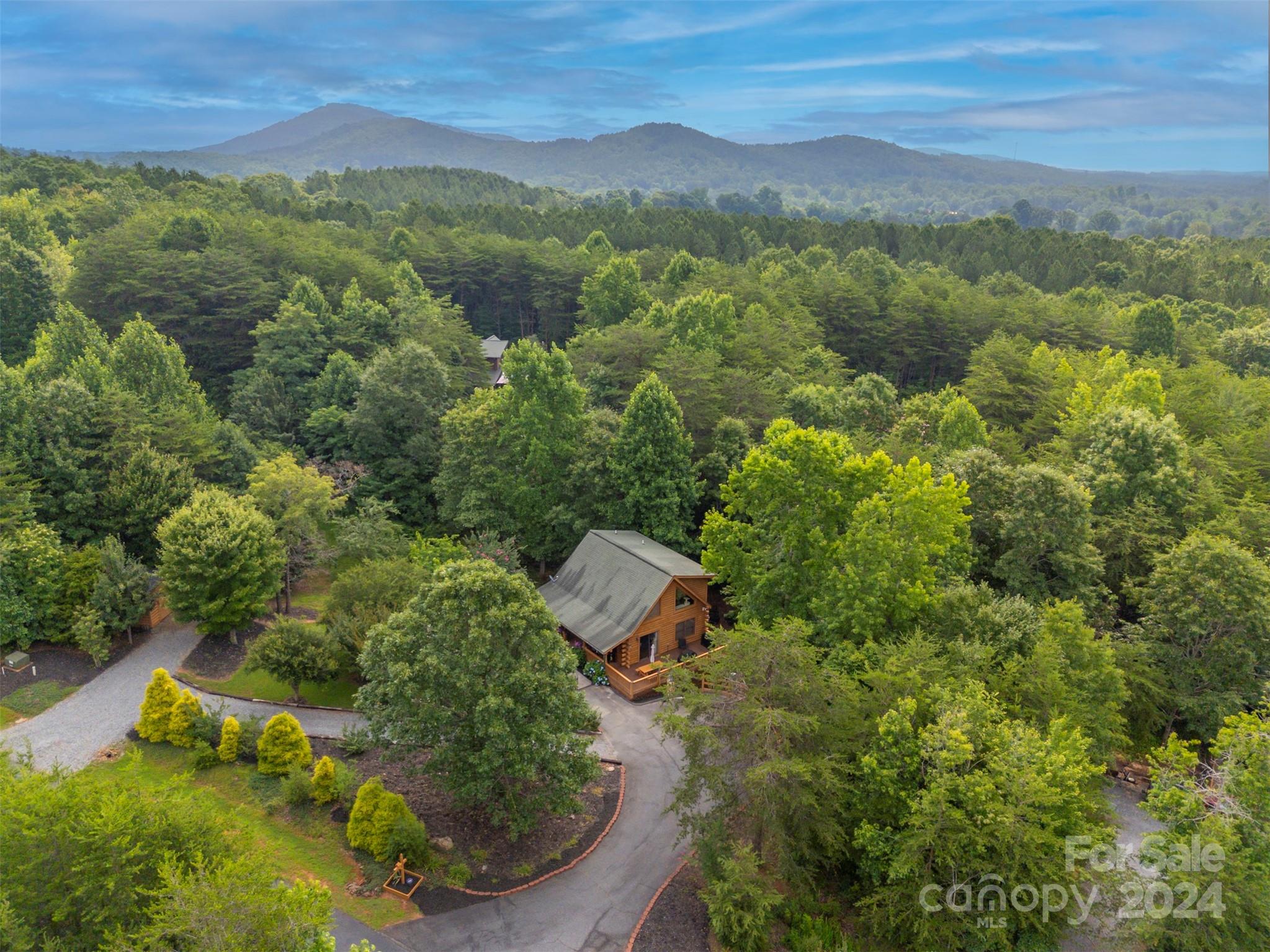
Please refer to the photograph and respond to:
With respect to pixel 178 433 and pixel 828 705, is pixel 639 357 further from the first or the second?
pixel 828 705

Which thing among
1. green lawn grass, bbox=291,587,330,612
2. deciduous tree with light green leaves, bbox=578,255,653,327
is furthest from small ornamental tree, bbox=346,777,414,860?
deciduous tree with light green leaves, bbox=578,255,653,327

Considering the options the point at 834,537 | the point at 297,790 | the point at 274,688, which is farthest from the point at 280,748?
the point at 834,537

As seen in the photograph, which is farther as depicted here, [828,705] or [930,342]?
[930,342]

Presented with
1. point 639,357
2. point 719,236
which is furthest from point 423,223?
point 639,357

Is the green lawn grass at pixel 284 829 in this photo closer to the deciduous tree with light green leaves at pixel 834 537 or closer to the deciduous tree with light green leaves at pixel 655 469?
the deciduous tree with light green leaves at pixel 834 537

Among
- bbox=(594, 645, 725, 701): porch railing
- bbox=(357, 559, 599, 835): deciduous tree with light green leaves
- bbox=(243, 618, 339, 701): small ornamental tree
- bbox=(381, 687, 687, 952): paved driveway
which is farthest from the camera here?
bbox=(594, 645, 725, 701): porch railing

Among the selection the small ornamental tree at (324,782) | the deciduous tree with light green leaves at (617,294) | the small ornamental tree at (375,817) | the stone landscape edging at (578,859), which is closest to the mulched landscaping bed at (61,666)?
the small ornamental tree at (324,782)

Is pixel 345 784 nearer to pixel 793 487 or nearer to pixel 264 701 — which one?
pixel 264 701

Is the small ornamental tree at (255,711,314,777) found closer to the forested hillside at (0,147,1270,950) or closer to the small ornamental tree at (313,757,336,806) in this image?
the small ornamental tree at (313,757,336,806)
